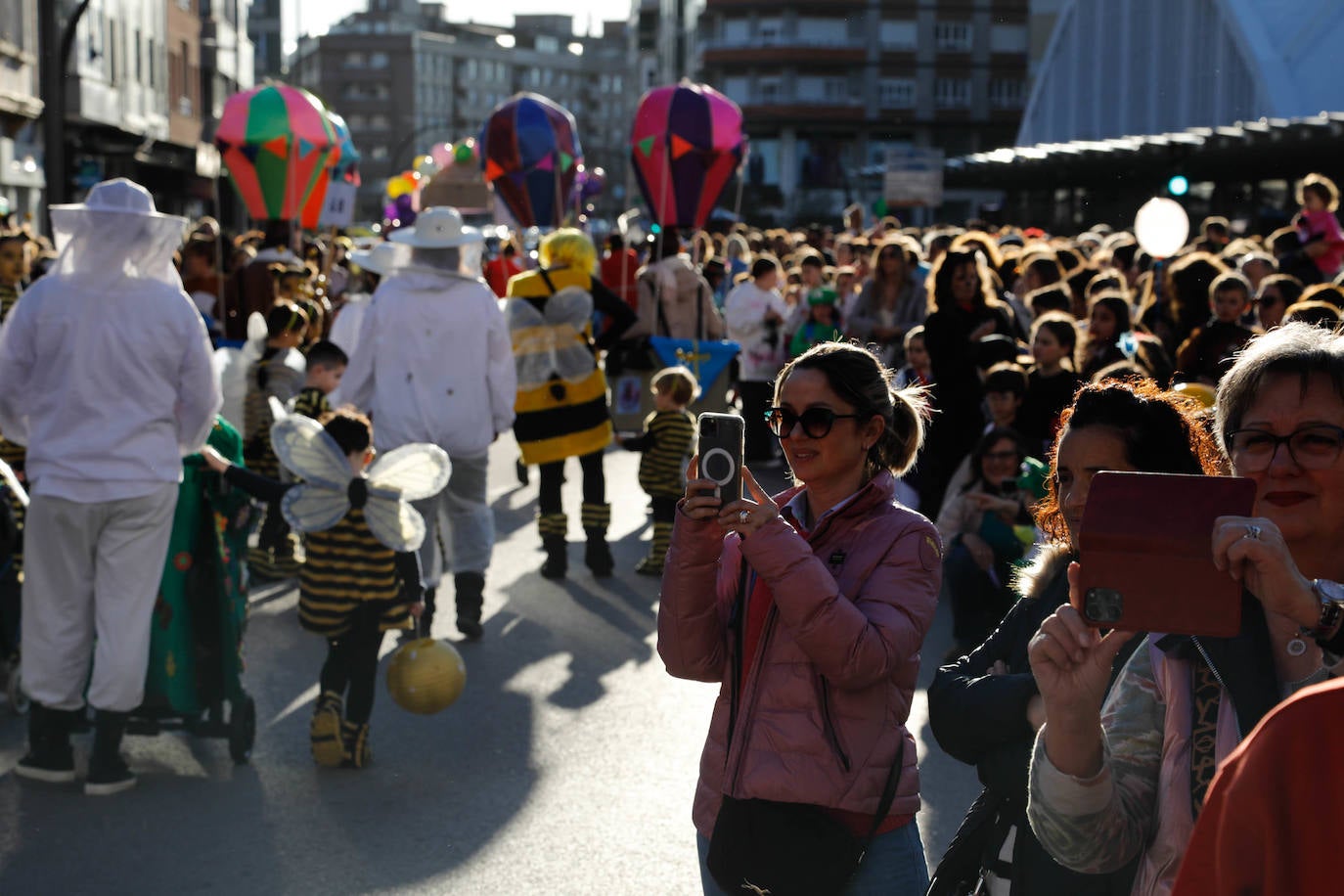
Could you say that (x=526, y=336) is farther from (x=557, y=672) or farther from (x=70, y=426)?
(x=70, y=426)

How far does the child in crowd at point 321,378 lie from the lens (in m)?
9.12

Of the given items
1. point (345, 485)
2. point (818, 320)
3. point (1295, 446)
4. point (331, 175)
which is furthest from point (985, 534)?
point (331, 175)

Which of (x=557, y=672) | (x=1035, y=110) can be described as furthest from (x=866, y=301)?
(x=1035, y=110)

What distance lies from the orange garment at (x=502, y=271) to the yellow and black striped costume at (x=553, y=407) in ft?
29.3

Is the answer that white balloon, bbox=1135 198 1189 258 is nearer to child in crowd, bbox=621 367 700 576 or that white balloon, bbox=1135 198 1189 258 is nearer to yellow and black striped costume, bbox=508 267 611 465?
child in crowd, bbox=621 367 700 576

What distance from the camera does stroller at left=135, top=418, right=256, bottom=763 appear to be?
655 centimetres

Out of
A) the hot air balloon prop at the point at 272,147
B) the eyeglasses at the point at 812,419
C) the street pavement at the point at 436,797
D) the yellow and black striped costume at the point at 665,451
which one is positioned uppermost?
the hot air balloon prop at the point at 272,147

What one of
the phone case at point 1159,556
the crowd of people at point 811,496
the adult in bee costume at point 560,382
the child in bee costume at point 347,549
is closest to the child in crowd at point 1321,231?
the crowd of people at point 811,496

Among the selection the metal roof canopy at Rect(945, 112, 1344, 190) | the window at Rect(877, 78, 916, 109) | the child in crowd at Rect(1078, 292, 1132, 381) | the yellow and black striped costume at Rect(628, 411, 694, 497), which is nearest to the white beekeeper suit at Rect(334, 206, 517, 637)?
the yellow and black striped costume at Rect(628, 411, 694, 497)

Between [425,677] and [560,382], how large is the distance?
12.9ft

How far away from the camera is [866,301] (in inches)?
506

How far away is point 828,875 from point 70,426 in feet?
12.5

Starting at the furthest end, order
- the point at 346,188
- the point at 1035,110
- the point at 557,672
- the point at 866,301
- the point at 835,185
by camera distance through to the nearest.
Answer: the point at 835,185 → the point at 1035,110 → the point at 346,188 → the point at 866,301 → the point at 557,672

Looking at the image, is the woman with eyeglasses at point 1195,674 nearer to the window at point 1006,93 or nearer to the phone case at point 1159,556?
the phone case at point 1159,556
